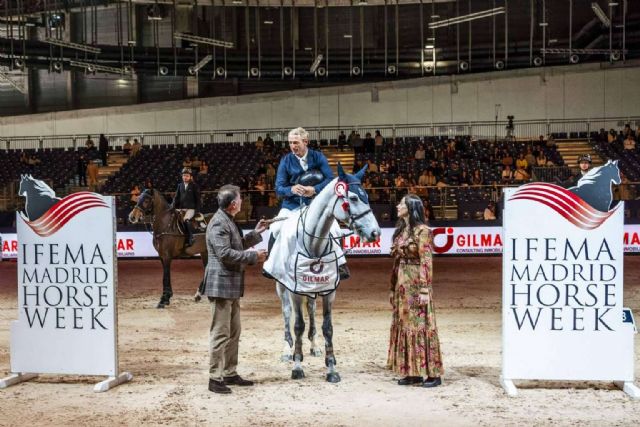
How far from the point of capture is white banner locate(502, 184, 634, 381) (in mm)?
8891

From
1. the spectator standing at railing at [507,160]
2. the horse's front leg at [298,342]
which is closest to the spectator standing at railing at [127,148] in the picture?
the spectator standing at railing at [507,160]

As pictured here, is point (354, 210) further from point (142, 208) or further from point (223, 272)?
point (142, 208)

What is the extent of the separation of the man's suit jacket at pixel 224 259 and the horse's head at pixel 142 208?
6812 mm

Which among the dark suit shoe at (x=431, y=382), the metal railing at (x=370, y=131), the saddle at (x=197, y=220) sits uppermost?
the metal railing at (x=370, y=131)

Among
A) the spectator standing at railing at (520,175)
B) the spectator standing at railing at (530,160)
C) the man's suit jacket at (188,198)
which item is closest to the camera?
the man's suit jacket at (188,198)

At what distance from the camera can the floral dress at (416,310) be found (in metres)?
8.96

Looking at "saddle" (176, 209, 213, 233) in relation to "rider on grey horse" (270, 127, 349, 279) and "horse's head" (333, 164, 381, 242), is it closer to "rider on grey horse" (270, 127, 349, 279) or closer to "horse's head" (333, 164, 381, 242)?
"rider on grey horse" (270, 127, 349, 279)

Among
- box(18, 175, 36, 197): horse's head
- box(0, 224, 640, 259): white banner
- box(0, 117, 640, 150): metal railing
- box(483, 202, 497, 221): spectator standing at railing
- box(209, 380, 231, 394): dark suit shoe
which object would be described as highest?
box(0, 117, 640, 150): metal railing

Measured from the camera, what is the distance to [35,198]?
9547 mm

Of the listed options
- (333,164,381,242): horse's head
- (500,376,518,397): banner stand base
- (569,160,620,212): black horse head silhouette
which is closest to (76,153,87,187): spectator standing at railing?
(333,164,381,242): horse's head

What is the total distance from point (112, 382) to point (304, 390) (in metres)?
2.01

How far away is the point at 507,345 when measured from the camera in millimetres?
9031

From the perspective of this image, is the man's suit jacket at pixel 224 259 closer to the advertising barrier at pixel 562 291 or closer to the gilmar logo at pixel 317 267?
the gilmar logo at pixel 317 267

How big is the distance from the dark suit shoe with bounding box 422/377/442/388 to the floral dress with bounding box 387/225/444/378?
0.07m
